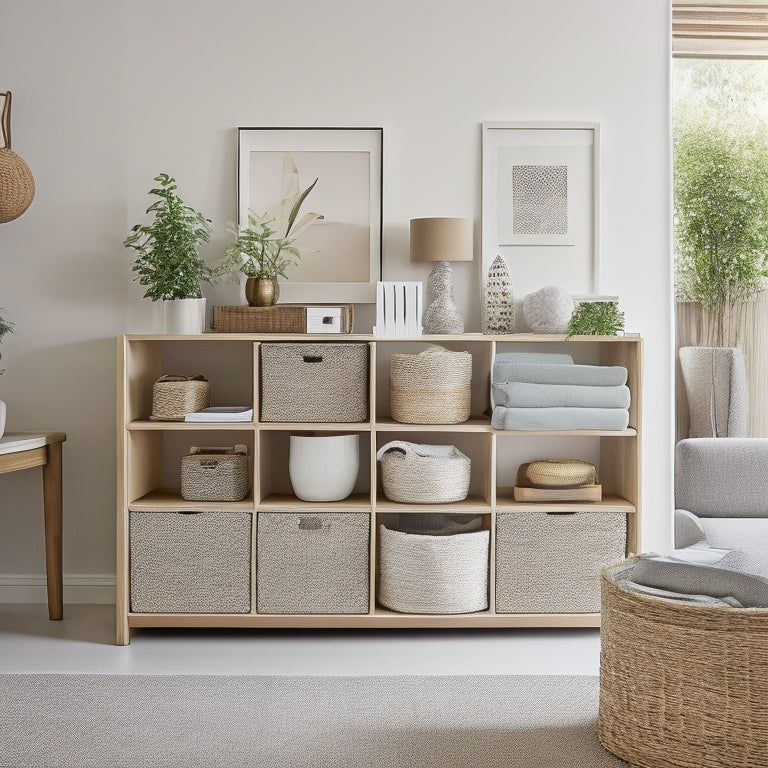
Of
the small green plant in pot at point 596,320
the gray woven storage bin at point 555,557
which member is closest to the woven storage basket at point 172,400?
the gray woven storage bin at point 555,557

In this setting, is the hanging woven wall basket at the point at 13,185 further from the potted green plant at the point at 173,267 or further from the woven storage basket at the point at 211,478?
the woven storage basket at the point at 211,478

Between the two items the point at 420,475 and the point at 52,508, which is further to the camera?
the point at 52,508

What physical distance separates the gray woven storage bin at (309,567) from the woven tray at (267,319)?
693mm

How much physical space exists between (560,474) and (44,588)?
2.16m

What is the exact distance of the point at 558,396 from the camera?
3.08 m

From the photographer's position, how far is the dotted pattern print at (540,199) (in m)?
3.46

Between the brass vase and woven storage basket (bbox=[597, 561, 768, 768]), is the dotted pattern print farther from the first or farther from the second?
woven storage basket (bbox=[597, 561, 768, 768])

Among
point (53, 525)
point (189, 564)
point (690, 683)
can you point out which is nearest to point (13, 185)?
point (53, 525)

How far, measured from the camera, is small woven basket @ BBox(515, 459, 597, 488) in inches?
125

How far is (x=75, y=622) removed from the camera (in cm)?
330

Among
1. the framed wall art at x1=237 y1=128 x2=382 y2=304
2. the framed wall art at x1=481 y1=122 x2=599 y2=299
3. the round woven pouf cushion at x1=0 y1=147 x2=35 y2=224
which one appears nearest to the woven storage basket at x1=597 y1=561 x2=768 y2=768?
the framed wall art at x1=481 y1=122 x2=599 y2=299

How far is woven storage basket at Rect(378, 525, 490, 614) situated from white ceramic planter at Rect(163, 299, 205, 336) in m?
1.07

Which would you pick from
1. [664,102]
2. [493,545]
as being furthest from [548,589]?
[664,102]

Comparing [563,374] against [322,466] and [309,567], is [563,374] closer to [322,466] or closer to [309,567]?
[322,466]
